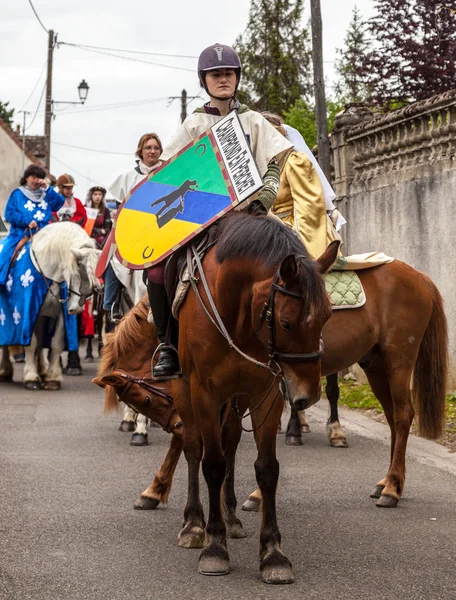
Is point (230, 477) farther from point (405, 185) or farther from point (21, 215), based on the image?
point (21, 215)

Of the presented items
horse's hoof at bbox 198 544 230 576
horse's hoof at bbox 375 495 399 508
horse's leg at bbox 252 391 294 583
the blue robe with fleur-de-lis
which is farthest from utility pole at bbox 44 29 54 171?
horse's hoof at bbox 198 544 230 576

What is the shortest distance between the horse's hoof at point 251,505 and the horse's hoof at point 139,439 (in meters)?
2.74

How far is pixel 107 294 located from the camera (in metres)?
11.4

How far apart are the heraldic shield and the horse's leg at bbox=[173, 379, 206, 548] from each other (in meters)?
0.79

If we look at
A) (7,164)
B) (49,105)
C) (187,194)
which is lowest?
(187,194)

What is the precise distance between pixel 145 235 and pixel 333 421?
399cm

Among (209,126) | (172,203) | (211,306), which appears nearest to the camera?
(211,306)

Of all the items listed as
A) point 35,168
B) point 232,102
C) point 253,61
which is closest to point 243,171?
point 232,102

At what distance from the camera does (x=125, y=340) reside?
8.54 meters

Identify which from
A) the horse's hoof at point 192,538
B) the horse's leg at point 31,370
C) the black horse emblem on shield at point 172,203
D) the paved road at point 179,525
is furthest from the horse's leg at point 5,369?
the horse's hoof at point 192,538

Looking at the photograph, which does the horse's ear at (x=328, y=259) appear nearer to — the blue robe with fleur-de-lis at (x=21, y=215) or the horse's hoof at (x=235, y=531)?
the horse's hoof at (x=235, y=531)

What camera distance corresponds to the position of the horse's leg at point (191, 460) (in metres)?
6.29

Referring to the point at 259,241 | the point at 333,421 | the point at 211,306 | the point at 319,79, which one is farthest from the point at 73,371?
the point at 259,241

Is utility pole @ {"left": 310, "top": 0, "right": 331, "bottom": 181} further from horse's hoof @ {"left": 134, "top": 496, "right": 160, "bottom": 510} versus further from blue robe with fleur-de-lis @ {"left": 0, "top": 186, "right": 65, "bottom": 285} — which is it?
horse's hoof @ {"left": 134, "top": 496, "right": 160, "bottom": 510}
